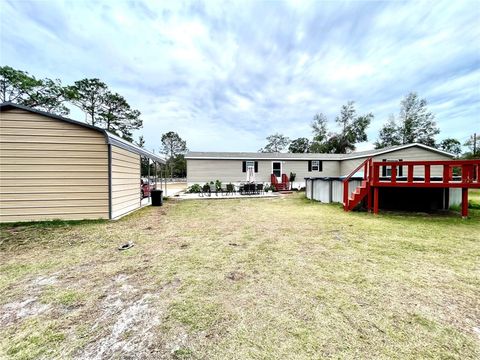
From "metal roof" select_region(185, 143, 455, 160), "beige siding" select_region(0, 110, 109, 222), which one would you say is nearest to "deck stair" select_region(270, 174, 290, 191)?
"metal roof" select_region(185, 143, 455, 160)

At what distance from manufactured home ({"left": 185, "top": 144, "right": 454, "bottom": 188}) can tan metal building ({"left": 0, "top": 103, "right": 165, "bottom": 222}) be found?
1049 centimetres

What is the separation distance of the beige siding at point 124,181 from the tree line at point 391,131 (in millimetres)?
33884

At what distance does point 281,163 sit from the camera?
18406mm

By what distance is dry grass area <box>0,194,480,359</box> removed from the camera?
166 cm

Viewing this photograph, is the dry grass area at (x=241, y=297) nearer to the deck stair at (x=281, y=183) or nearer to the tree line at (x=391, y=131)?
the deck stair at (x=281, y=183)

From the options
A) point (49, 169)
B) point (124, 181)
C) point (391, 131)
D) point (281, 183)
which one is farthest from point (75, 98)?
point (391, 131)

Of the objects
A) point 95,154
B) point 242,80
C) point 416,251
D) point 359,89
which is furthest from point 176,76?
point 359,89

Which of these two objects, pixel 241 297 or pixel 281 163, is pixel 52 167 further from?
pixel 281 163

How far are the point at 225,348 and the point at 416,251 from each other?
3.86 metres

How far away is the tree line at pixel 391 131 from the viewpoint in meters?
28.8

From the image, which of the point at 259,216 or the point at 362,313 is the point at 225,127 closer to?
the point at 259,216

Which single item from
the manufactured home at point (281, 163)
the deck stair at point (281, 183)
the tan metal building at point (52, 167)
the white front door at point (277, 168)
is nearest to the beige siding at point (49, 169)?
the tan metal building at point (52, 167)

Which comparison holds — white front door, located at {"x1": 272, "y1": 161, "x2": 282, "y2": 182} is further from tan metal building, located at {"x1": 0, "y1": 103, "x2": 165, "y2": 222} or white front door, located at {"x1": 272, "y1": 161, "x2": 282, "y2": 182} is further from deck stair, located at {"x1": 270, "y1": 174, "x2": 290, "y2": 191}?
tan metal building, located at {"x1": 0, "y1": 103, "x2": 165, "y2": 222}

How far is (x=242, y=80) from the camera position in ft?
51.5
